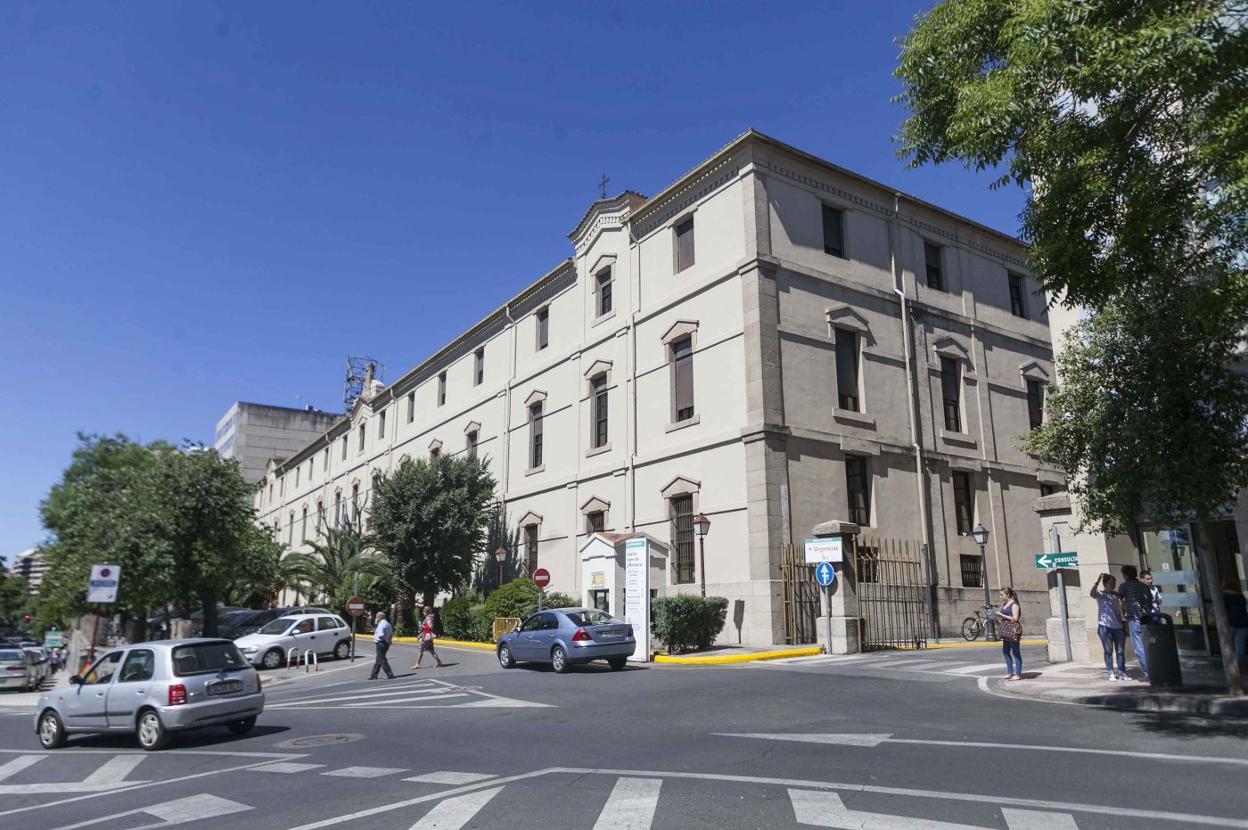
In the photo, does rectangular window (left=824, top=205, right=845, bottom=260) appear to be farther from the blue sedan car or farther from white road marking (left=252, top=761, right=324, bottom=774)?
white road marking (left=252, top=761, right=324, bottom=774)

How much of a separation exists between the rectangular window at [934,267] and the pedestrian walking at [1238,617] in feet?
59.7

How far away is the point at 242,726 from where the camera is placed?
12578mm

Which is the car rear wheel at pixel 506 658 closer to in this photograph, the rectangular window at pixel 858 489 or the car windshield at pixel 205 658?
the car windshield at pixel 205 658

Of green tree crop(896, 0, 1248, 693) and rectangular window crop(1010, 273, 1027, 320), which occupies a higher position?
rectangular window crop(1010, 273, 1027, 320)

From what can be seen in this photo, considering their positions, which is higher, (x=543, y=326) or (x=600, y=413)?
(x=543, y=326)

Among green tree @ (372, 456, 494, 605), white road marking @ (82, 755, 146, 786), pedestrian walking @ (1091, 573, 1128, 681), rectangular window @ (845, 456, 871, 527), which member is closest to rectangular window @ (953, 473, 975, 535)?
rectangular window @ (845, 456, 871, 527)

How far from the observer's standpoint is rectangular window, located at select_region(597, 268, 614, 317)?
3123 centimetres

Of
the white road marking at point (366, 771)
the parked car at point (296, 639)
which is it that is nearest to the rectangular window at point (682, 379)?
the parked car at point (296, 639)

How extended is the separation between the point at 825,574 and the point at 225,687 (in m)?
13.8

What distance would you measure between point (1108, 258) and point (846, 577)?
13.0 m

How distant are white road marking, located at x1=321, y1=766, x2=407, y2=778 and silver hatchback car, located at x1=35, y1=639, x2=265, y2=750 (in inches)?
156

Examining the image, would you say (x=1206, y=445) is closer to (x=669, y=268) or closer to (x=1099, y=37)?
(x=1099, y=37)

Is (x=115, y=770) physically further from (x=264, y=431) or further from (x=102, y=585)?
(x=264, y=431)

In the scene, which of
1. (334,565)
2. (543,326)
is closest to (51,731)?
(543,326)
